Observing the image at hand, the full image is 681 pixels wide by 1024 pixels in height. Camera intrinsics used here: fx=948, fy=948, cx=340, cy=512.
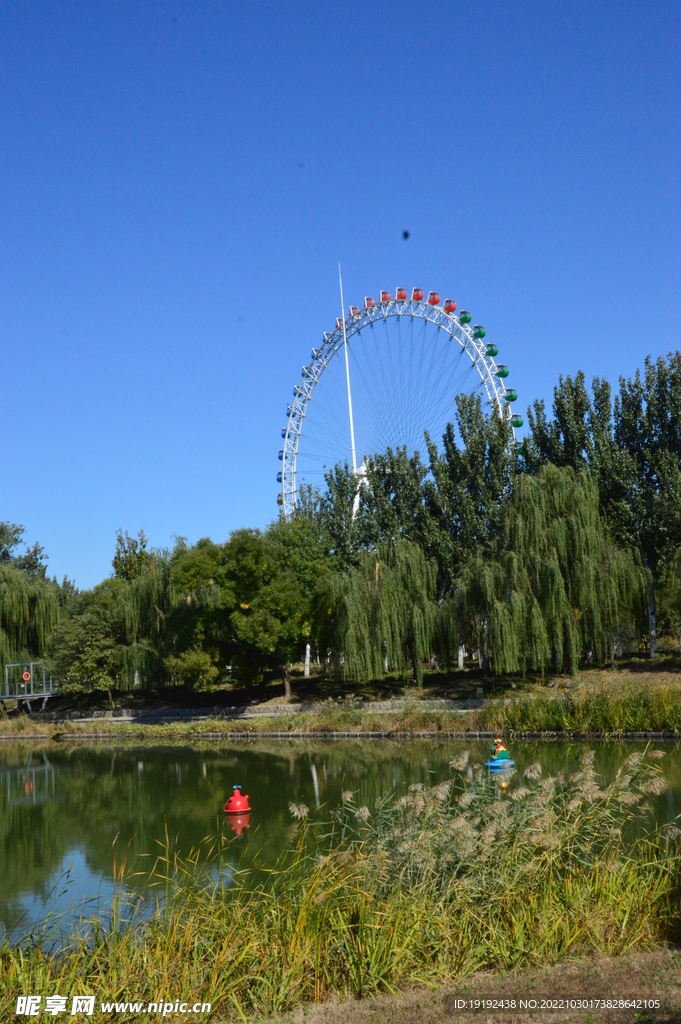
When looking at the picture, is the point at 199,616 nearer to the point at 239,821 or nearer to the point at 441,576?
the point at 441,576

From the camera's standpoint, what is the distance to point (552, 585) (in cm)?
2572

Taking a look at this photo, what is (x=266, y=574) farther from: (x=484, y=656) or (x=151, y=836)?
(x=151, y=836)

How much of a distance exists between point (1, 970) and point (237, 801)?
10160mm

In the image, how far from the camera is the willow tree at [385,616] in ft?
96.8

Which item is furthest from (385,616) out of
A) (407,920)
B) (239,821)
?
(407,920)

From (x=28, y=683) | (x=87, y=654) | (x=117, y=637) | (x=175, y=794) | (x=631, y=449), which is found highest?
(x=631, y=449)

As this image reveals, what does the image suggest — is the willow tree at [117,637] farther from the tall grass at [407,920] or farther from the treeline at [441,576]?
the tall grass at [407,920]

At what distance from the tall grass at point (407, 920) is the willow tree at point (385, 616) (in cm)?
2196

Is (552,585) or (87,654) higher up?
(552,585)

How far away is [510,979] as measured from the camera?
18.6 feet

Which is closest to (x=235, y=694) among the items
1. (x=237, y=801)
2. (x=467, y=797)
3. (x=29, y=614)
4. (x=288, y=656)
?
(x=288, y=656)

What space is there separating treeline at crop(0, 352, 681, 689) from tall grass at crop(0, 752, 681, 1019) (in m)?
18.7

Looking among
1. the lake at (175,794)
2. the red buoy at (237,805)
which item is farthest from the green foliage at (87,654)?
the red buoy at (237,805)

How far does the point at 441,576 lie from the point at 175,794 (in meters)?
18.8
